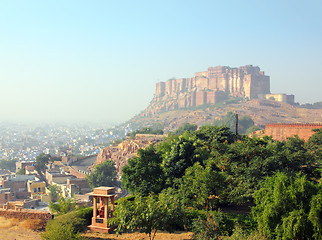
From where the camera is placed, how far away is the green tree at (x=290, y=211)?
1153 centimetres

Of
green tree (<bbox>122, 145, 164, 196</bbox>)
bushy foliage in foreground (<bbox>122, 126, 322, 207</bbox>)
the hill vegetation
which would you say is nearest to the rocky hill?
bushy foliage in foreground (<bbox>122, 126, 322, 207</bbox>)

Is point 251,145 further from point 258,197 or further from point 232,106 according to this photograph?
point 232,106

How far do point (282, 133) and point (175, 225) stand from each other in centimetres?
3504

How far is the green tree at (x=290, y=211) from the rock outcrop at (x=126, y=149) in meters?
52.4

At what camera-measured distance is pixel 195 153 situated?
21016 mm

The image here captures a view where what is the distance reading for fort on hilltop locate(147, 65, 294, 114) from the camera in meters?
122

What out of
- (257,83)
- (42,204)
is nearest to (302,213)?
(42,204)

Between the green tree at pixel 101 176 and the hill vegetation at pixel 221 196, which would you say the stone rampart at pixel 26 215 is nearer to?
the hill vegetation at pixel 221 196

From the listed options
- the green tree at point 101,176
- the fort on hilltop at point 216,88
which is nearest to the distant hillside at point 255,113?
the fort on hilltop at point 216,88

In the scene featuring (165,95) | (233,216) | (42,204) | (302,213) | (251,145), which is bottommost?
(42,204)

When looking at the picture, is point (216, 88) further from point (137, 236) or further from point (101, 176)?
point (137, 236)

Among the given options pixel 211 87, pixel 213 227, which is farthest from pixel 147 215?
pixel 211 87

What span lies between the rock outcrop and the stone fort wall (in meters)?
24.4

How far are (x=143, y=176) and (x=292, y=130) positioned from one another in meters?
31.2
